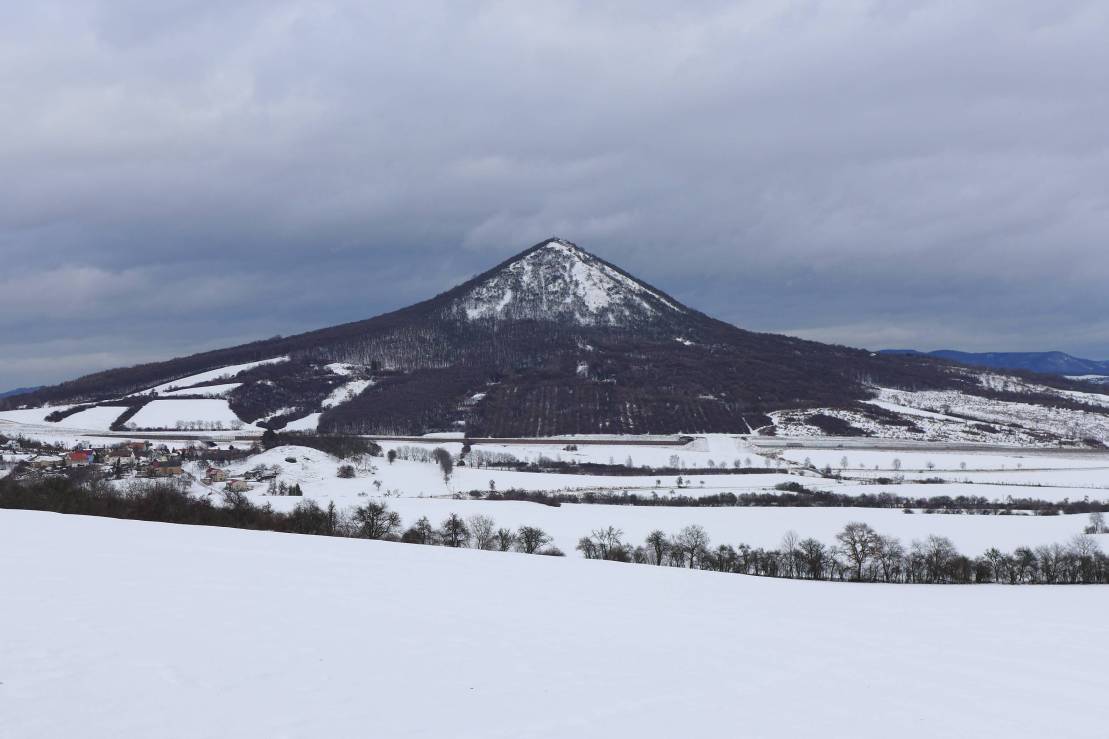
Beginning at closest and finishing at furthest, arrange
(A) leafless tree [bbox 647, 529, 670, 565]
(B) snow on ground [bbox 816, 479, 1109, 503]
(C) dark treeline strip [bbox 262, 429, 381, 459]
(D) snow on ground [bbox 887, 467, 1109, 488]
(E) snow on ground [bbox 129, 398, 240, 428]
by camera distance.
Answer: (A) leafless tree [bbox 647, 529, 670, 565]
(B) snow on ground [bbox 816, 479, 1109, 503]
(D) snow on ground [bbox 887, 467, 1109, 488]
(C) dark treeline strip [bbox 262, 429, 381, 459]
(E) snow on ground [bbox 129, 398, 240, 428]

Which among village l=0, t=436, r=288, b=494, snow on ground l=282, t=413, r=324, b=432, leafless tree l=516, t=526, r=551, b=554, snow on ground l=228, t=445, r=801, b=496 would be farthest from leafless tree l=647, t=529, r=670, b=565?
snow on ground l=282, t=413, r=324, b=432

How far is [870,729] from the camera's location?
13.0 meters

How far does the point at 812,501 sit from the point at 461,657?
81.7 meters

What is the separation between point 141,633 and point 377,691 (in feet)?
18.8

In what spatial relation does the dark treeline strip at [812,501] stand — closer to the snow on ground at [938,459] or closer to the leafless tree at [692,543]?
the leafless tree at [692,543]

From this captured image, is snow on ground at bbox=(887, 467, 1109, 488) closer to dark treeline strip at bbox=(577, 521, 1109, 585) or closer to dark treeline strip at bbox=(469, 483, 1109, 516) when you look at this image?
dark treeline strip at bbox=(469, 483, 1109, 516)

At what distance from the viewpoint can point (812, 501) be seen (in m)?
89.6

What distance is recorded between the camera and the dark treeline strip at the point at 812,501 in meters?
81.9

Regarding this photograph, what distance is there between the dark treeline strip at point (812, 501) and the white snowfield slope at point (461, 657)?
58830 mm

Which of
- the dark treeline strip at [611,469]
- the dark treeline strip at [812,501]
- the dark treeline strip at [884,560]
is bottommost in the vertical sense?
the dark treeline strip at [884,560]

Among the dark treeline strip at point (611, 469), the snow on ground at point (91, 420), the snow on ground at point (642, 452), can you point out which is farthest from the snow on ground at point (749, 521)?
the snow on ground at point (91, 420)

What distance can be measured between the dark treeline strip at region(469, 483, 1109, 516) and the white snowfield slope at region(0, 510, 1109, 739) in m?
58.8

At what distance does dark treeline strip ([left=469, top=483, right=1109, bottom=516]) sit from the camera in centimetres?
8188

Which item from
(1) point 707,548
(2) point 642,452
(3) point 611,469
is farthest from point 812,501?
(2) point 642,452
